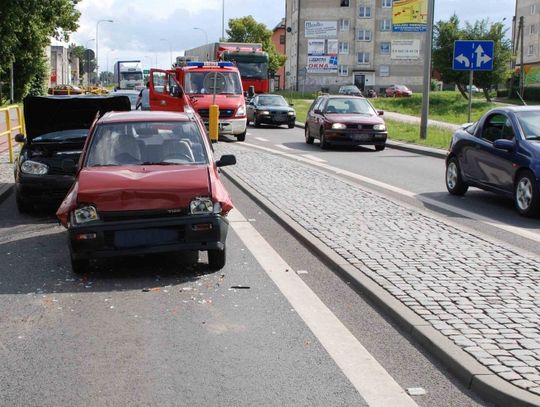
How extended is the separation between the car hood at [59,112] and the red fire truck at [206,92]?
11419 millimetres

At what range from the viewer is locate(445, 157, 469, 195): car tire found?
12984mm

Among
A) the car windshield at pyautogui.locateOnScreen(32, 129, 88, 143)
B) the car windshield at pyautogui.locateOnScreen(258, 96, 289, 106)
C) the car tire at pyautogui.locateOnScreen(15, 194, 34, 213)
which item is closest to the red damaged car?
the car tire at pyautogui.locateOnScreen(15, 194, 34, 213)

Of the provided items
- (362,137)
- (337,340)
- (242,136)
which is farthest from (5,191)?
(242,136)

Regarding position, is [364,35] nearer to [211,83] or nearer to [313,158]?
[211,83]

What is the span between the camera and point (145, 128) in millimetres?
8094

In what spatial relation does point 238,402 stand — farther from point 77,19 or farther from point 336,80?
point 336,80

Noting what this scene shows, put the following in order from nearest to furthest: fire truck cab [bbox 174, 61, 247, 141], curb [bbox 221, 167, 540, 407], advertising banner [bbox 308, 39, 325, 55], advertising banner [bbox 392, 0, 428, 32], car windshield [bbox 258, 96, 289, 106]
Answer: curb [bbox 221, 167, 540, 407], fire truck cab [bbox 174, 61, 247, 141], car windshield [bbox 258, 96, 289, 106], advertising banner [bbox 392, 0, 428, 32], advertising banner [bbox 308, 39, 325, 55]

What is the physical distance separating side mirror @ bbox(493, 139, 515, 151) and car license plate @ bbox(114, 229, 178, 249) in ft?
21.3

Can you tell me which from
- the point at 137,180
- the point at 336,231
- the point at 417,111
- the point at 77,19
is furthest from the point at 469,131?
the point at 417,111

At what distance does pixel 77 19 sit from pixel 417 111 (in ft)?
80.8

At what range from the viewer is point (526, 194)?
10.8 metres

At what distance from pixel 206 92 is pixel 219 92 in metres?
0.47

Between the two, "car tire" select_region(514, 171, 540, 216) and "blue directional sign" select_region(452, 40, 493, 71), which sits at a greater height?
"blue directional sign" select_region(452, 40, 493, 71)

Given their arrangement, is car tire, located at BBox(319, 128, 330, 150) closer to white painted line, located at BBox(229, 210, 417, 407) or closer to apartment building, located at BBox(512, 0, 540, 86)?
white painted line, located at BBox(229, 210, 417, 407)
